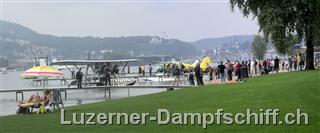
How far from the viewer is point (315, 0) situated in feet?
137

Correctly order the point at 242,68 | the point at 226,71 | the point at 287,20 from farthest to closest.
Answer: the point at 226,71 → the point at 287,20 → the point at 242,68

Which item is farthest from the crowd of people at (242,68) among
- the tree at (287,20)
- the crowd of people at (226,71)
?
the tree at (287,20)

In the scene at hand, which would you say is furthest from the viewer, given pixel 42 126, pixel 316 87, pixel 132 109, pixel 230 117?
pixel 316 87

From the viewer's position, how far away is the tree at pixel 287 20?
4272 centimetres

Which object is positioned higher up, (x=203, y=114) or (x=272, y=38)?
(x=272, y=38)

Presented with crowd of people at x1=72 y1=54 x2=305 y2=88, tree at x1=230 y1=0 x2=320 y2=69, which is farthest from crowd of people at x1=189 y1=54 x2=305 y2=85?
tree at x1=230 y1=0 x2=320 y2=69

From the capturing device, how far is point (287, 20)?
44125mm

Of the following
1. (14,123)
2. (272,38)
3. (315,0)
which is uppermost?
(315,0)

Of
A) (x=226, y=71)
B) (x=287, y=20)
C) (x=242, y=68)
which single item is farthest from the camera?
(x=226, y=71)

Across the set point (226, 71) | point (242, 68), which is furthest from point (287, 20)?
point (226, 71)

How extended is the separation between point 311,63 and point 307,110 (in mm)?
31788

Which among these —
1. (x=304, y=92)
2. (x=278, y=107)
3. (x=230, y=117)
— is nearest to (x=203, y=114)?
(x=230, y=117)

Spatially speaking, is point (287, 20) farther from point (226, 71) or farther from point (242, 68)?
point (226, 71)

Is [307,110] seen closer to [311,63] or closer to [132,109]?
[132,109]
